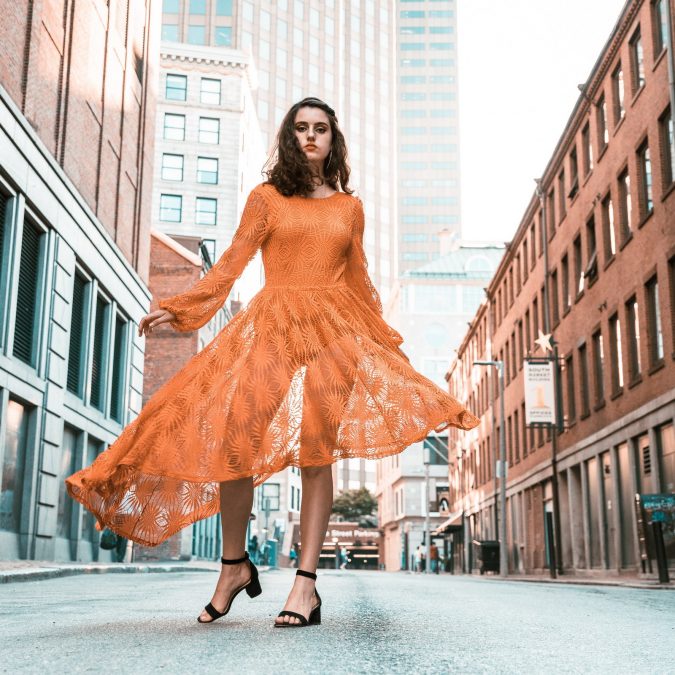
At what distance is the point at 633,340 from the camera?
2306 cm

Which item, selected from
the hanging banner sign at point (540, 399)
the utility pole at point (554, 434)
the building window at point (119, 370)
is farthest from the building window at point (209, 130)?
the hanging banner sign at point (540, 399)

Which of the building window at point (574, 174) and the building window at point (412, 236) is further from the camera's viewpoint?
the building window at point (412, 236)

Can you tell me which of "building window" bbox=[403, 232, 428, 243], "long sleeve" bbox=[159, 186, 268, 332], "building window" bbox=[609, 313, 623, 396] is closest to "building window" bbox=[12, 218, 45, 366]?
"building window" bbox=[609, 313, 623, 396]

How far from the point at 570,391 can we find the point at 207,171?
115 feet

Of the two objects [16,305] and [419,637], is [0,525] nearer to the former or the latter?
[16,305]

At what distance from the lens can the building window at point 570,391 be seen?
29381 mm

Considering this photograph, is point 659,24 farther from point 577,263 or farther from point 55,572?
point 55,572

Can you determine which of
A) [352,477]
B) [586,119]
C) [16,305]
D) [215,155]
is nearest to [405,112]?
[352,477]

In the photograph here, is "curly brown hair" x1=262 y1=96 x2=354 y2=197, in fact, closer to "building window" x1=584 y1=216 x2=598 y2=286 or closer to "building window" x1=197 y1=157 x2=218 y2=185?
"building window" x1=584 y1=216 x2=598 y2=286

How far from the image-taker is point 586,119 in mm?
28250

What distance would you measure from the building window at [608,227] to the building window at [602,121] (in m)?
1.52

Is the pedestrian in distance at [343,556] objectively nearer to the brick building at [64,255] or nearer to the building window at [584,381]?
the building window at [584,381]

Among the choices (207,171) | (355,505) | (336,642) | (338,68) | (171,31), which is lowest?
(336,642)

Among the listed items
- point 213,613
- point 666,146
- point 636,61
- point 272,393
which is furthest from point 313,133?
point 636,61
